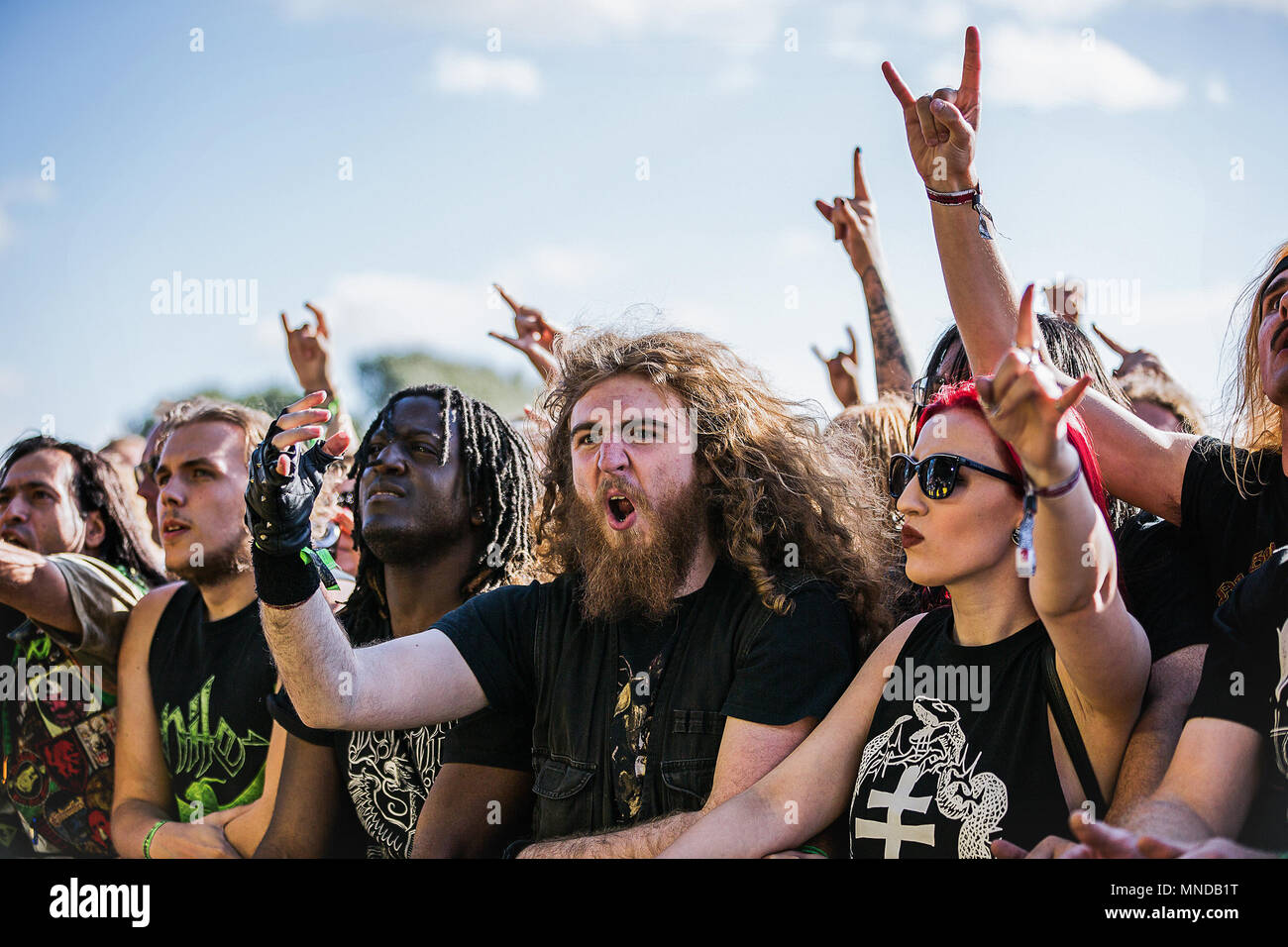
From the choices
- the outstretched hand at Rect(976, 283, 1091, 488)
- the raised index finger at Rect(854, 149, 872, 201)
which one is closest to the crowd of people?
the outstretched hand at Rect(976, 283, 1091, 488)

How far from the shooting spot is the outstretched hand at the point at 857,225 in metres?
5.52

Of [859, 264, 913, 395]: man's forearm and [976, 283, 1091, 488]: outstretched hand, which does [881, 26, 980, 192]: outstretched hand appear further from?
[859, 264, 913, 395]: man's forearm

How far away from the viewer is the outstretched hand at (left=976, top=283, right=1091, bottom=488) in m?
2.04

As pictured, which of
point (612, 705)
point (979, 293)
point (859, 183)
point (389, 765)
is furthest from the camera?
point (859, 183)

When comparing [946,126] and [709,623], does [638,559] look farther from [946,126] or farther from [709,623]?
[946,126]

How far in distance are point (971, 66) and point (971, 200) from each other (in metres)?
0.38

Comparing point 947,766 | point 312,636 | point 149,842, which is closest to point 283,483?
point 312,636

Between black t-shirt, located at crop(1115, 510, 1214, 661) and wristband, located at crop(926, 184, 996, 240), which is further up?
wristband, located at crop(926, 184, 996, 240)

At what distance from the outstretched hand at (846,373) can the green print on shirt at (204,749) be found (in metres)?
3.49

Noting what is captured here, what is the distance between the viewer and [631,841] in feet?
9.56

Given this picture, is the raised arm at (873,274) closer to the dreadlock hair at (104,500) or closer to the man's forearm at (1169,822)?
the man's forearm at (1169,822)

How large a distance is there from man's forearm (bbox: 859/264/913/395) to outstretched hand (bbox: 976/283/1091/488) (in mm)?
2798
